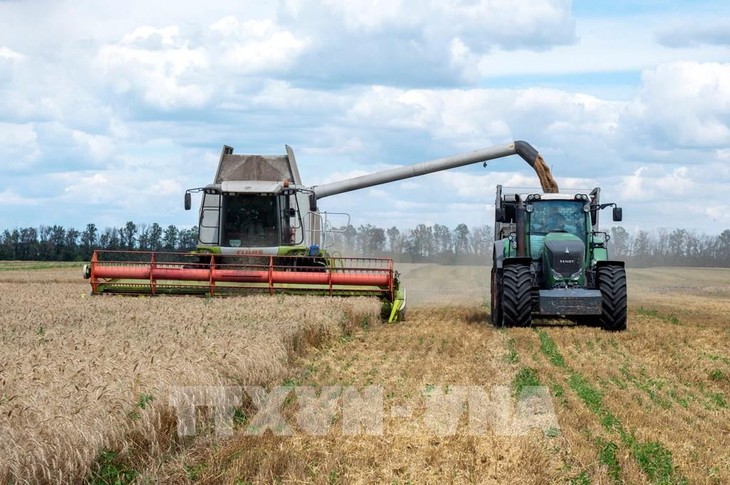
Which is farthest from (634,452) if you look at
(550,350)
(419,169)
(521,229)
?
(419,169)

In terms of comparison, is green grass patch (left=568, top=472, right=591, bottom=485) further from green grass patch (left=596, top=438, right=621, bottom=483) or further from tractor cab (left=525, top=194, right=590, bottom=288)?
tractor cab (left=525, top=194, right=590, bottom=288)

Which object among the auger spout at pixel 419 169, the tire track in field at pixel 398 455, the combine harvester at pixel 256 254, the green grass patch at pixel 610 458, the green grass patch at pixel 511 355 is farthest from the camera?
the auger spout at pixel 419 169

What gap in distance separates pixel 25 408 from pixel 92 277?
1341 centimetres

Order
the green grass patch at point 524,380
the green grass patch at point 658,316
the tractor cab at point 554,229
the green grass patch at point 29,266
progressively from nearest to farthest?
the green grass patch at point 524,380
the tractor cab at point 554,229
the green grass patch at point 658,316
the green grass patch at point 29,266

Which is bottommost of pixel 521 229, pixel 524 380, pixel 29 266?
pixel 524 380

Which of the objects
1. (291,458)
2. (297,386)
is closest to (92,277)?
(297,386)

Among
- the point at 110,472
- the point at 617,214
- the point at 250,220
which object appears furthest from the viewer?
the point at 250,220

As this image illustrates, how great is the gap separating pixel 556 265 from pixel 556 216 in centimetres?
116

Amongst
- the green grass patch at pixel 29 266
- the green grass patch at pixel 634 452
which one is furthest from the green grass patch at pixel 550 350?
the green grass patch at pixel 29 266

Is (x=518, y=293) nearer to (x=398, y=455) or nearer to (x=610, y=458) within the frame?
(x=610, y=458)

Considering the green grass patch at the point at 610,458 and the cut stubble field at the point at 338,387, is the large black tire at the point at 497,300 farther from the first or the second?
the green grass patch at the point at 610,458

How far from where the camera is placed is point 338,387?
9.77 metres

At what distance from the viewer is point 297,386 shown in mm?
9766

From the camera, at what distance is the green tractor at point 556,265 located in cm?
1619
